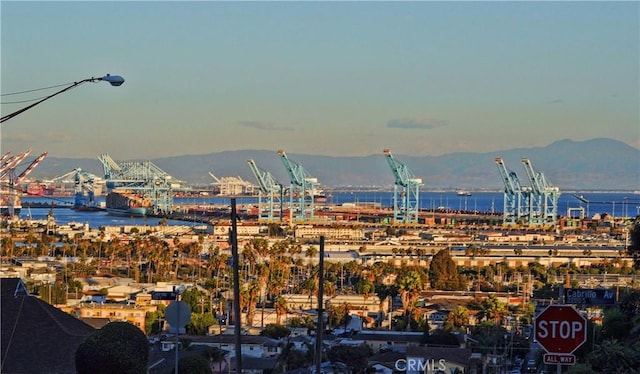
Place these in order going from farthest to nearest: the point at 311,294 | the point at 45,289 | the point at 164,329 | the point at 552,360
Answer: the point at 311,294 < the point at 45,289 < the point at 164,329 < the point at 552,360

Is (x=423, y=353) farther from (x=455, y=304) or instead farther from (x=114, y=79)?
(x=114, y=79)

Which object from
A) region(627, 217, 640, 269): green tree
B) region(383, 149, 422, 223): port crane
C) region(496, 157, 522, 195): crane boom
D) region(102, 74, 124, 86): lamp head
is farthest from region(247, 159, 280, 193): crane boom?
region(102, 74, 124, 86): lamp head

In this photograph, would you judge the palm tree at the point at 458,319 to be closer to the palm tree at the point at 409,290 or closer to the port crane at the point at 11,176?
the palm tree at the point at 409,290

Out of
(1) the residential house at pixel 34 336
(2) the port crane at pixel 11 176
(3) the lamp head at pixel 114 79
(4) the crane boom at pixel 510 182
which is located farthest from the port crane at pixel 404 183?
(3) the lamp head at pixel 114 79

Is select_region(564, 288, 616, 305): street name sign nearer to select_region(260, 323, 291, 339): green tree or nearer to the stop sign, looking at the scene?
the stop sign

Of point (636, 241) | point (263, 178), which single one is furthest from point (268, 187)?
point (636, 241)

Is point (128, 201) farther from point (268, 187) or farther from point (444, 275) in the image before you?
point (444, 275)

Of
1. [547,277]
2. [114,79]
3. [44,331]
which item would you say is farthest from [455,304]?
[114,79]
